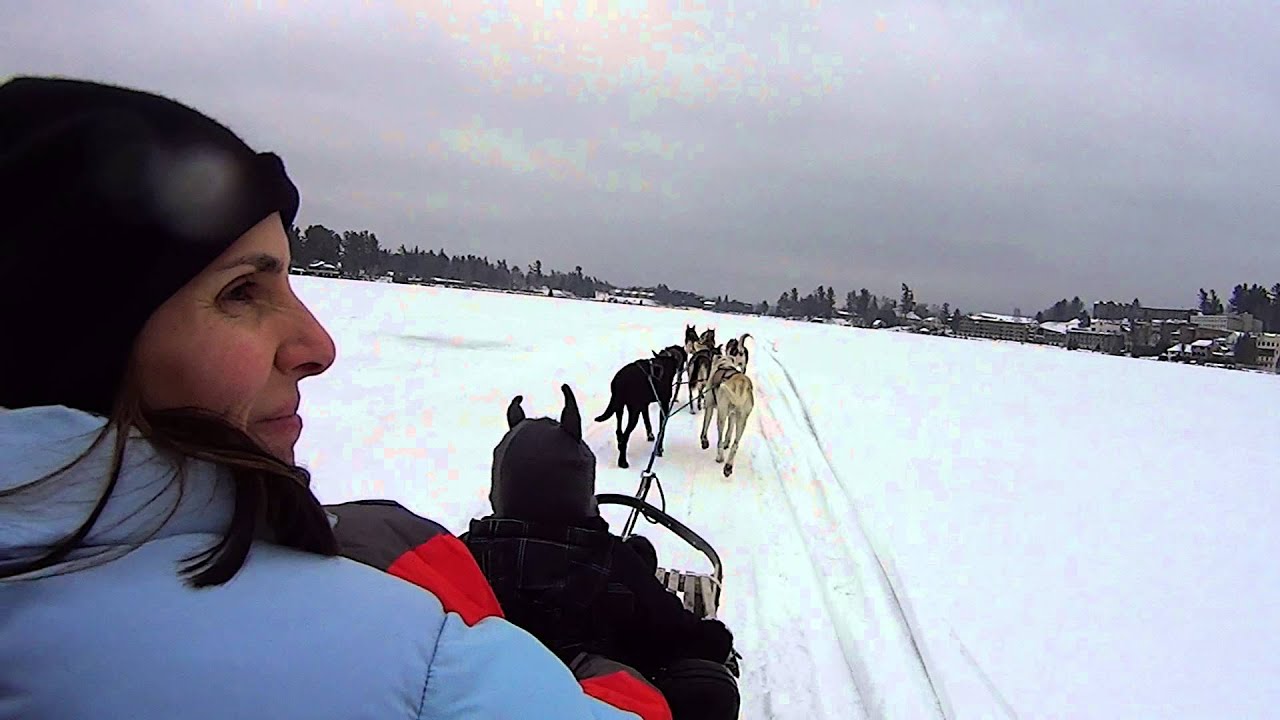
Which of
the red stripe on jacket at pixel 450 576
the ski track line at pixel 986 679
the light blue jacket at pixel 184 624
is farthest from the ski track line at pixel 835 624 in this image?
the light blue jacket at pixel 184 624

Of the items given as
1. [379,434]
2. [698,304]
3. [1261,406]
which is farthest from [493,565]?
[698,304]

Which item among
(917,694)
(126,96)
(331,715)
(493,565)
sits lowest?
(917,694)

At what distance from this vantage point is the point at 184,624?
2.21 ft

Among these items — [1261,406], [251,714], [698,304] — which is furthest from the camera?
[698,304]

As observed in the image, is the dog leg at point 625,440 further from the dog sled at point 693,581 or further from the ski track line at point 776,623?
the dog sled at point 693,581

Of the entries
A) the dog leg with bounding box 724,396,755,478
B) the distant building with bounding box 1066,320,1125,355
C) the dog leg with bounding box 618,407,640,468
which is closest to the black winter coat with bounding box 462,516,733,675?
the dog leg with bounding box 618,407,640,468

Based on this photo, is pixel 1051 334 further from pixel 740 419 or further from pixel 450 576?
pixel 450 576

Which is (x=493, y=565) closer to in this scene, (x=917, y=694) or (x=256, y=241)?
(x=256, y=241)

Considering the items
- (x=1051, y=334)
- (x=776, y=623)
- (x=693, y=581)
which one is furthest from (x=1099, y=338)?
(x=693, y=581)

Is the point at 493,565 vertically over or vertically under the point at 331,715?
under

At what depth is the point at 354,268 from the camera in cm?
8006

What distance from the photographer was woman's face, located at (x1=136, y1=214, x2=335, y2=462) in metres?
0.86

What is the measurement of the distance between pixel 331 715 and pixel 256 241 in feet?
2.10

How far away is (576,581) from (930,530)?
4947 millimetres
